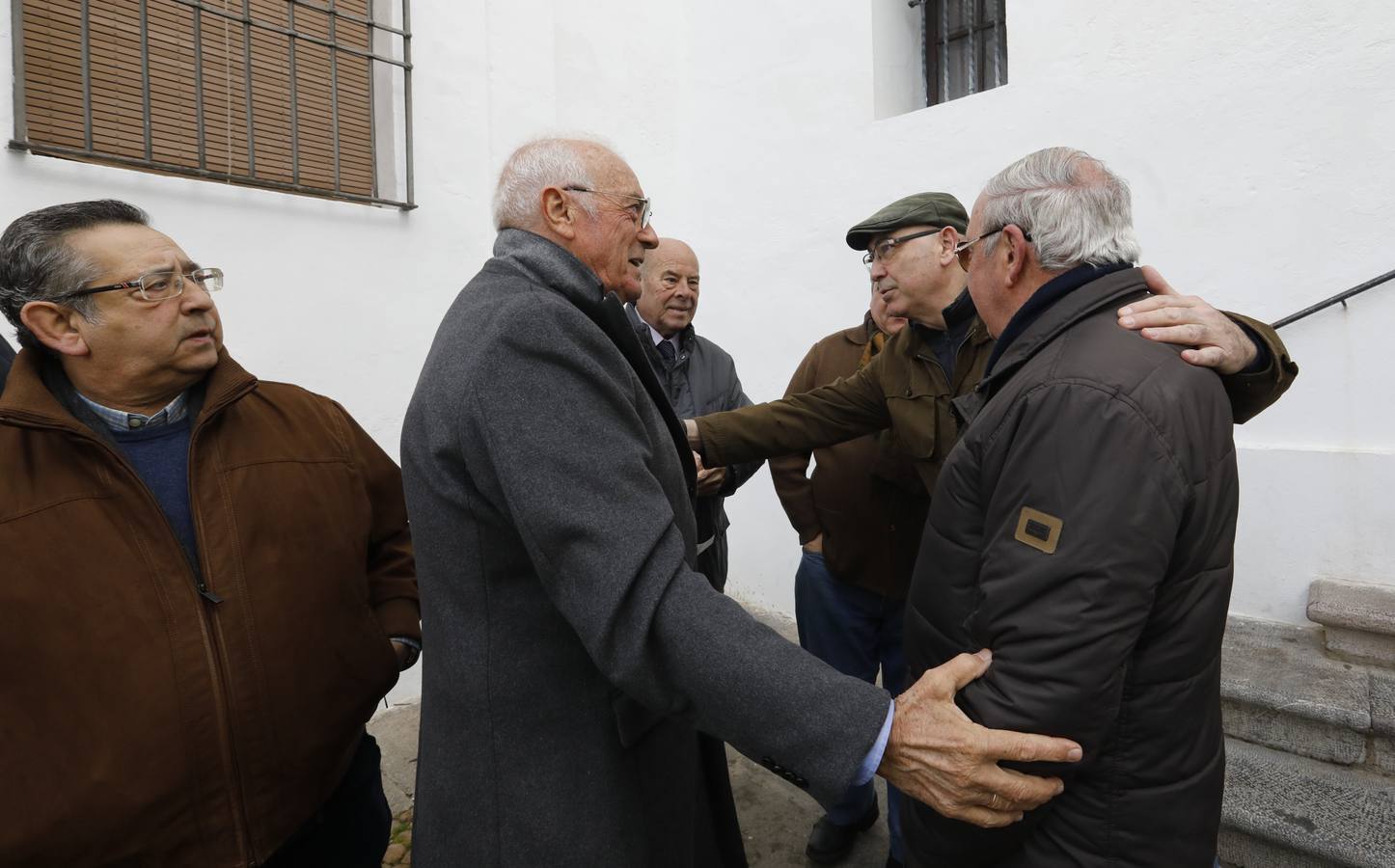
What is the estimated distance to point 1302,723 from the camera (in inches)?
110

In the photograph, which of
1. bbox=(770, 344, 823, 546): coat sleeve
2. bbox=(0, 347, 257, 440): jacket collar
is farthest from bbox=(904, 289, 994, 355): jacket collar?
bbox=(0, 347, 257, 440): jacket collar

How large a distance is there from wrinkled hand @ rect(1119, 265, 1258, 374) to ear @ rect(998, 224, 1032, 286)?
210mm

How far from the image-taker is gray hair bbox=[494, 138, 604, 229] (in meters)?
1.55

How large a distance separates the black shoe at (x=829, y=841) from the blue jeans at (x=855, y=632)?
0.04m

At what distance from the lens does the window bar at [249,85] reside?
359 cm

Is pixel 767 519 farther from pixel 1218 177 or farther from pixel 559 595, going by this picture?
pixel 559 595

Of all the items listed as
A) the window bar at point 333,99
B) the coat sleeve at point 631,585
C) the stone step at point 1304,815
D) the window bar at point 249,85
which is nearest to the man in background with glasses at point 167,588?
the coat sleeve at point 631,585

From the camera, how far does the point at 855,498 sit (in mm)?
3008

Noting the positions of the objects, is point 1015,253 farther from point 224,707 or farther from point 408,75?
point 408,75

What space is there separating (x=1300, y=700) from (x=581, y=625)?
2765mm

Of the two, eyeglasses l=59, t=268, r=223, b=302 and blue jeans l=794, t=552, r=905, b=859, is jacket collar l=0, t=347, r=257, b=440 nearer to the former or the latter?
eyeglasses l=59, t=268, r=223, b=302

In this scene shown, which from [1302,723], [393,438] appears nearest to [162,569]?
[393,438]

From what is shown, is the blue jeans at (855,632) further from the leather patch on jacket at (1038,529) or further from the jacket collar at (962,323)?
the leather patch on jacket at (1038,529)

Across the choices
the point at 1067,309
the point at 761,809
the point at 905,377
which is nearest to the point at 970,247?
the point at 1067,309
